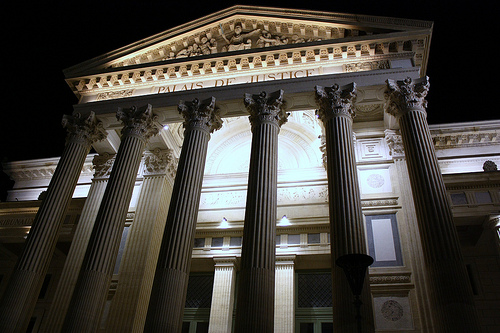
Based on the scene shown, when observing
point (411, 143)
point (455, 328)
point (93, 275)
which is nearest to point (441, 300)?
point (455, 328)

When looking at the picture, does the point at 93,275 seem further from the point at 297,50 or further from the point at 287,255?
the point at 297,50

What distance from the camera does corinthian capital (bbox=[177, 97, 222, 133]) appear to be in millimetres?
16625

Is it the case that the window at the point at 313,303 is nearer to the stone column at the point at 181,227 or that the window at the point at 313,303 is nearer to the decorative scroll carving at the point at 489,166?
the stone column at the point at 181,227

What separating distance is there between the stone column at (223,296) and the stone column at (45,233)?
7.07 m

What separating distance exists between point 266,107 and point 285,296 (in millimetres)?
8041

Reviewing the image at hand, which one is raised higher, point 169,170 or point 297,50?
point 297,50

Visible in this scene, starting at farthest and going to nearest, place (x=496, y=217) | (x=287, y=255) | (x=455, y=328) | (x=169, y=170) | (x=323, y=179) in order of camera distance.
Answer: (x=169, y=170)
(x=323, y=179)
(x=287, y=255)
(x=496, y=217)
(x=455, y=328)

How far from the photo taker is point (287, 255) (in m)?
17.9

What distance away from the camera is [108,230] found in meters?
14.8

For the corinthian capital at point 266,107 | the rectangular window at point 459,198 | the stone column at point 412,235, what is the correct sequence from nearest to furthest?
the stone column at point 412,235 → the corinthian capital at point 266,107 → the rectangular window at point 459,198

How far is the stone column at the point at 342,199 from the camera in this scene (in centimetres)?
1094

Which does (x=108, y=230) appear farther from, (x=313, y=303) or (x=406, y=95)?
(x=406, y=95)

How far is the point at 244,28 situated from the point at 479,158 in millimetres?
13047

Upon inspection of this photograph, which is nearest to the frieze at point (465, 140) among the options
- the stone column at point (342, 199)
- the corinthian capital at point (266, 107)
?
the stone column at point (342, 199)
